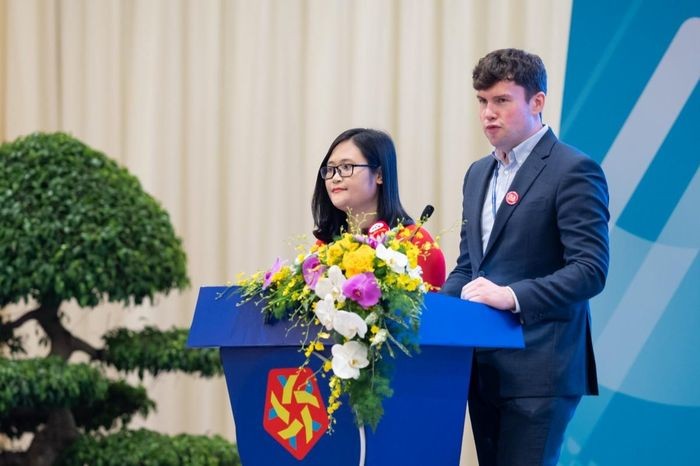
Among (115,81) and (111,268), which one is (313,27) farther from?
(111,268)

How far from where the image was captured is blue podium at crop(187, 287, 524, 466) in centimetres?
221

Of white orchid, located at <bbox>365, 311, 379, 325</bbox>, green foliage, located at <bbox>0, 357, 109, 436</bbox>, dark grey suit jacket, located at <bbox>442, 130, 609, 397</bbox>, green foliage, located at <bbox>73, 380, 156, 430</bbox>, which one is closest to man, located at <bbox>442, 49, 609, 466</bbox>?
dark grey suit jacket, located at <bbox>442, 130, 609, 397</bbox>

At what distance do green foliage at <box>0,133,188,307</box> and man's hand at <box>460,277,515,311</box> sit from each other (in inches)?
85.0

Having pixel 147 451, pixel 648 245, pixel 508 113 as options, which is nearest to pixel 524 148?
pixel 508 113

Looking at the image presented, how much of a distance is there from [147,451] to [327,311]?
7.38 ft

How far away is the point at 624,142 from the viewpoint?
4422 millimetres

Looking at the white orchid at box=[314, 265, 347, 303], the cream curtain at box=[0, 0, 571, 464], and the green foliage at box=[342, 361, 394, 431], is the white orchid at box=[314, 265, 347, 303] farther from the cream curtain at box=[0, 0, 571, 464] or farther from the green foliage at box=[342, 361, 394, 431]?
the cream curtain at box=[0, 0, 571, 464]

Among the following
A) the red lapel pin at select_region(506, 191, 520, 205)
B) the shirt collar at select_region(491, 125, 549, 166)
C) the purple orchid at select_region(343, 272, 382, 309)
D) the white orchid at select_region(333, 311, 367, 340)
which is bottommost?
the white orchid at select_region(333, 311, 367, 340)

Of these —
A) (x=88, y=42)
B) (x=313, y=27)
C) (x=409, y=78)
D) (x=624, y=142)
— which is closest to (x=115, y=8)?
(x=88, y=42)

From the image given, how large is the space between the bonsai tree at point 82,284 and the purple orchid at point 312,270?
81.1 inches

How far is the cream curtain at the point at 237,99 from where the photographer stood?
500 cm

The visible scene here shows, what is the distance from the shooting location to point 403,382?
2221mm

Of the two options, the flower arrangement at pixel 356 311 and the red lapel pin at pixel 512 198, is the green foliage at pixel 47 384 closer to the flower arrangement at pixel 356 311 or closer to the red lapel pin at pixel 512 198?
the flower arrangement at pixel 356 311

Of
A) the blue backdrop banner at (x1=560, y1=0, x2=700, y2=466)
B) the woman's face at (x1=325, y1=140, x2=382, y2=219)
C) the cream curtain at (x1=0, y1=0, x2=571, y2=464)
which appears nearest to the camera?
the woman's face at (x1=325, y1=140, x2=382, y2=219)
